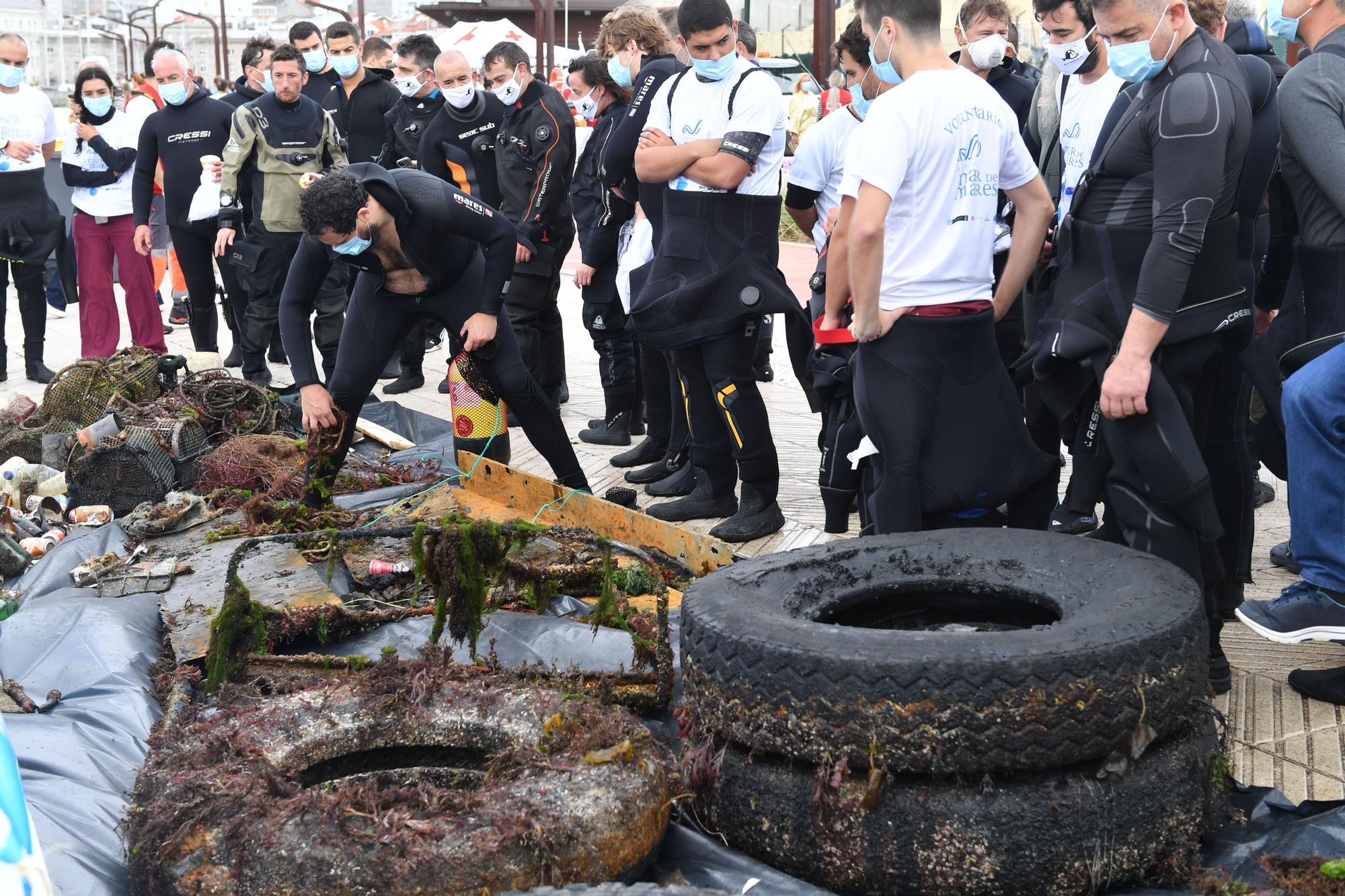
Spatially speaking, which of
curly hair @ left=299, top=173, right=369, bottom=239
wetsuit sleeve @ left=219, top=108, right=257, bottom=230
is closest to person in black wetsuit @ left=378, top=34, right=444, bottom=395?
wetsuit sleeve @ left=219, top=108, right=257, bottom=230

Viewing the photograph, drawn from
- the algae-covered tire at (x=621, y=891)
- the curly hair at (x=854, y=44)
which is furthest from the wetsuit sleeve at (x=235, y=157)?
the algae-covered tire at (x=621, y=891)

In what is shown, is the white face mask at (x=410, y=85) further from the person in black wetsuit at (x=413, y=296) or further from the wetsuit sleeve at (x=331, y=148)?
the person in black wetsuit at (x=413, y=296)

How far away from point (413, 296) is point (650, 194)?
4.06 feet

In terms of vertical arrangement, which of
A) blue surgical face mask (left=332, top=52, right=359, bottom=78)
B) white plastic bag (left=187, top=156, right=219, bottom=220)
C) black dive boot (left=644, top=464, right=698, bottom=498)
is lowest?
black dive boot (left=644, top=464, right=698, bottom=498)

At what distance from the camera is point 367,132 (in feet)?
32.5

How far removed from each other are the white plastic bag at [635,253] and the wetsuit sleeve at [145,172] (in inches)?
175

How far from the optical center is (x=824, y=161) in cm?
592

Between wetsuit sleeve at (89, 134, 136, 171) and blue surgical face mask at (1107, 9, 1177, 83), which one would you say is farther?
wetsuit sleeve at (89, 134, 136, 171)

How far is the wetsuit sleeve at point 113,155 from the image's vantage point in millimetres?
9688

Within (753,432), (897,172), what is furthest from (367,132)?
(897,172)

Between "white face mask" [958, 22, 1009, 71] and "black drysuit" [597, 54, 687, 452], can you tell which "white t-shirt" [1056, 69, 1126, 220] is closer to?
"white face mask" [958, 22, 1009, 71]

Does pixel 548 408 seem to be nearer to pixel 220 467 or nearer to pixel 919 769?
pixel 220 467

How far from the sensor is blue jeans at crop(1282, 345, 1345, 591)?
11.7 feet

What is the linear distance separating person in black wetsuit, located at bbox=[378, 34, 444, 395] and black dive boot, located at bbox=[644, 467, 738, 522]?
12.0 feet
